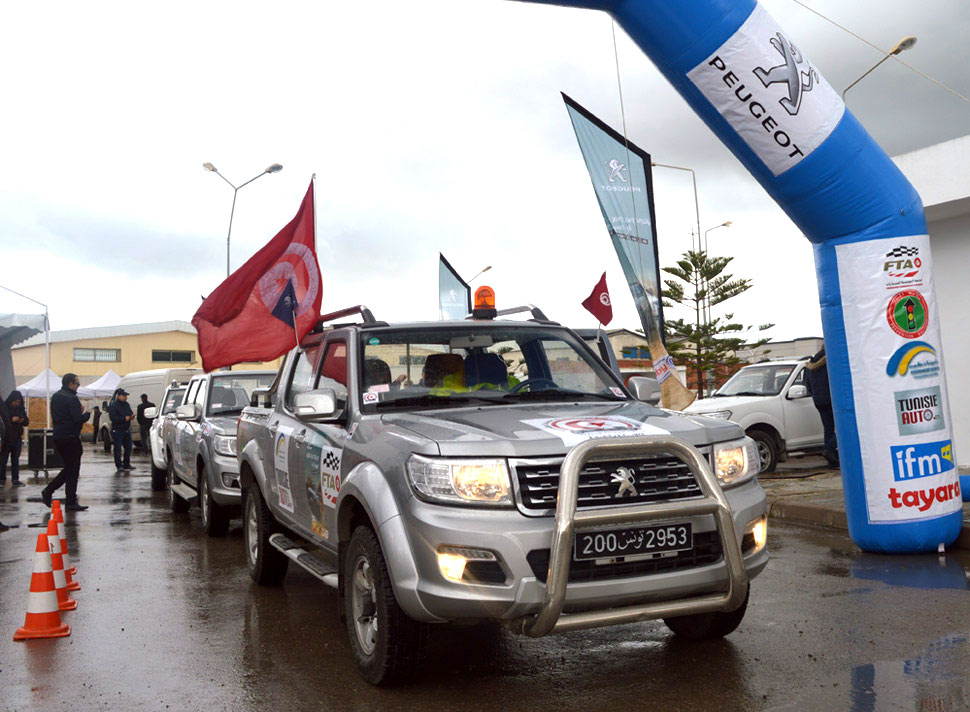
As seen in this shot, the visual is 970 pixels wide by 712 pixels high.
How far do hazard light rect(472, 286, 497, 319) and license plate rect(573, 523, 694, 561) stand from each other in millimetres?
2462

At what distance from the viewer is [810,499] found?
33.0ft

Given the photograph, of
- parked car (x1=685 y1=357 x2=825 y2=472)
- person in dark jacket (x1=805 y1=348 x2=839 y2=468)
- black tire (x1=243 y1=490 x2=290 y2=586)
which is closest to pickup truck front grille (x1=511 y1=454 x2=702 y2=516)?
black tire (x1=243 y1=490 x2=290 y2=586)

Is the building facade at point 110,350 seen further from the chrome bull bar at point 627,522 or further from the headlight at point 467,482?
the chrome bull bar at point 627,522

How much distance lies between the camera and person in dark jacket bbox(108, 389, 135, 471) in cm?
2095

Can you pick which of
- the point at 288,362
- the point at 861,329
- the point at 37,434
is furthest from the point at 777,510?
the point at 37,434

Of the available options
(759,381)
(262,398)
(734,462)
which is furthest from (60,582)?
(759,381)

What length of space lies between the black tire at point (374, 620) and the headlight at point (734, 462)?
1625 mm

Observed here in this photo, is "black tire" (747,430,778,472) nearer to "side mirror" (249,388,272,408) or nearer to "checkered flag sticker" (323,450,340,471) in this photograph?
"side mirror" (249,388,272,408)

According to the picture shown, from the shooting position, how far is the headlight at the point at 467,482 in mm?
3900

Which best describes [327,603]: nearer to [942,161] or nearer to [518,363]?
[518,363]

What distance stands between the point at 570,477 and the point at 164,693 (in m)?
2.34

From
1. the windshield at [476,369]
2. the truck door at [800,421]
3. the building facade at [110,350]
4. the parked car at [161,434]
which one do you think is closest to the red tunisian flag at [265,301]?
the windshield at [476,369]

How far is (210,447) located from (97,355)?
1966 inches

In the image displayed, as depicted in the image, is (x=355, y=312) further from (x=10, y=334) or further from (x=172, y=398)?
(x=10, y=334)
